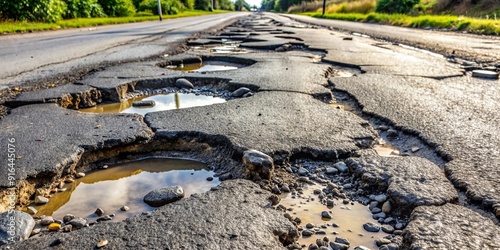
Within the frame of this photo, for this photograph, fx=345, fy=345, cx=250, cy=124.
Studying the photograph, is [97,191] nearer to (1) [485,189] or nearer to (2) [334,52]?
(1) [485,189]

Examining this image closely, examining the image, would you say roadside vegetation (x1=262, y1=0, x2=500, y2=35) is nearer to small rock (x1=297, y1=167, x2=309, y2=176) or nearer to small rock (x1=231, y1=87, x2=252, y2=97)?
small rock (x1=231, y1=87, x2=252, y2=97)

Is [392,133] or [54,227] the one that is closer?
[54,227]

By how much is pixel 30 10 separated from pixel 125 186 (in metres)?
13.7

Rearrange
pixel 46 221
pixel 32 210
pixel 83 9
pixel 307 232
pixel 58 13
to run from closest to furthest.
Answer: pixel 307 232 → pixel 46 221 → pixel 32 210 → pixel 58 13 → pixel 83 9

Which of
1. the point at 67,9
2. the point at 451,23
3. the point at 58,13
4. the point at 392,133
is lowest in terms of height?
the point at 392,133

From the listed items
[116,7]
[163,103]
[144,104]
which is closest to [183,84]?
[163,103]

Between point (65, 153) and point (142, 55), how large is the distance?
396cm

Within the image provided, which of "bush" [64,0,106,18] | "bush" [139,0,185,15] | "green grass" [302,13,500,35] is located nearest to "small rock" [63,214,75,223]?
"green grass" [302,13,500,35]

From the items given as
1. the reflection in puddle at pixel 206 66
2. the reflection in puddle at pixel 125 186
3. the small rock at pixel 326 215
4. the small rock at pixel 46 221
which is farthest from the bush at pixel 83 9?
the small rock at pixel 326 215

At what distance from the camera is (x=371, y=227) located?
4.83ft

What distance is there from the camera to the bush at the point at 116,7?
784 inches

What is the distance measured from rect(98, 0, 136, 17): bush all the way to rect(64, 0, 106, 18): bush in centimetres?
94

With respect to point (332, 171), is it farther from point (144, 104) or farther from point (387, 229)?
point (144, 104)

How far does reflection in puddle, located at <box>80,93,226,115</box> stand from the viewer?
3234 millimetres
